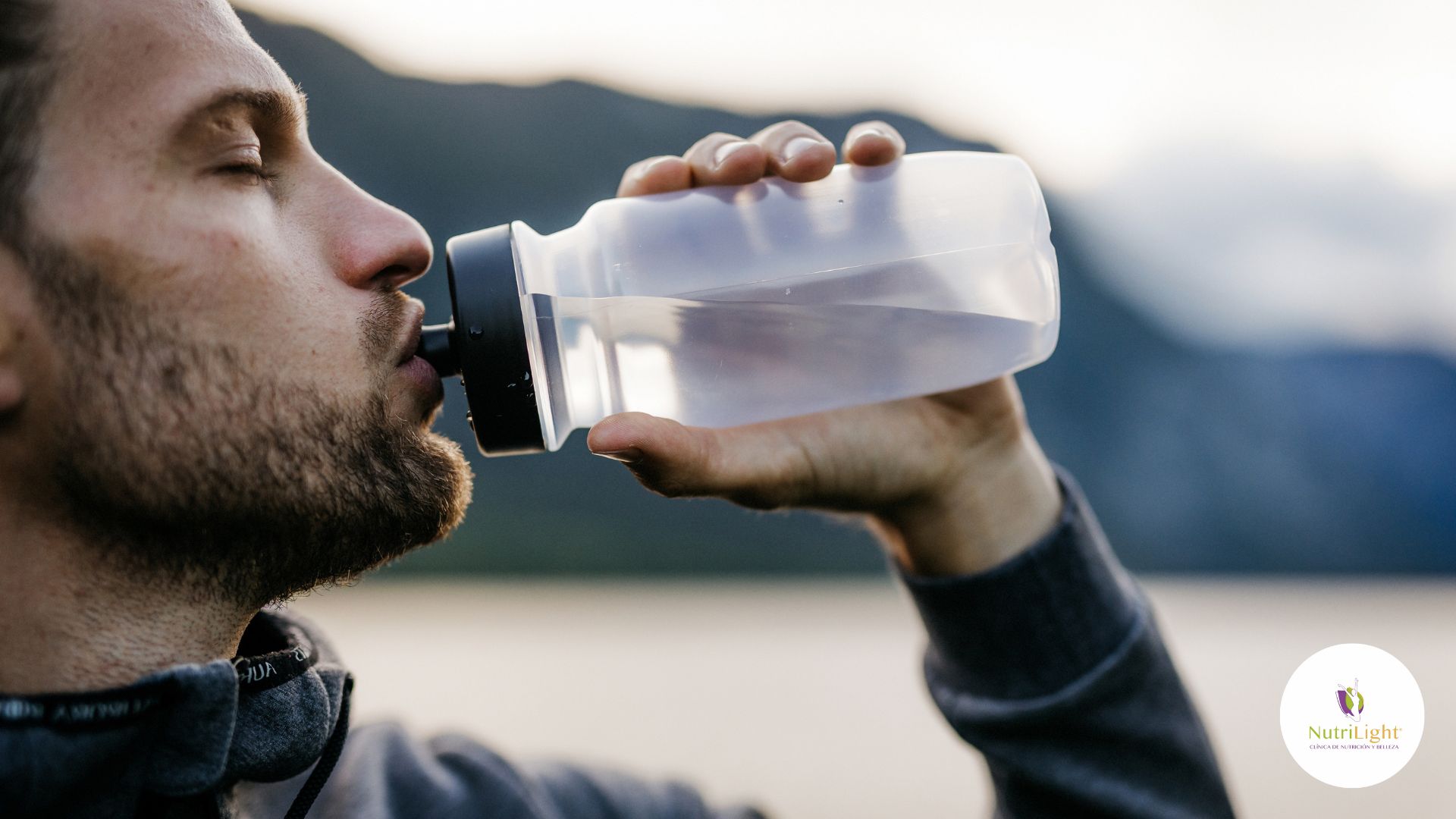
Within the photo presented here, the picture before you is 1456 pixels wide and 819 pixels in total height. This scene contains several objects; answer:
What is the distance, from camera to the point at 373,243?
3.66ft

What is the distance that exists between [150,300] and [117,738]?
39cm

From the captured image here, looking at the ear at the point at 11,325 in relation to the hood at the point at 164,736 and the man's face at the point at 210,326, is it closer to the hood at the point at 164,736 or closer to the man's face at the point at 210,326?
the man's face at the point at 210,326

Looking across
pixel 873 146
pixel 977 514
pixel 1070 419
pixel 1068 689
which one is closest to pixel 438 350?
pixel 873 146

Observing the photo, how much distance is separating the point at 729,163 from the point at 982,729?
0.76 meters

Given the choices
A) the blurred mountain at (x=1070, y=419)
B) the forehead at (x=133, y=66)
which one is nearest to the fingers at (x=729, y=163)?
the forehead at (x=133, y=66)

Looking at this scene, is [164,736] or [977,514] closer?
[164,736]

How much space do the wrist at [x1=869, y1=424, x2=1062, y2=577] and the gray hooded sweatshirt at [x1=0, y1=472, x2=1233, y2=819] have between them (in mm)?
31

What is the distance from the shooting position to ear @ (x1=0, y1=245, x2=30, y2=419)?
96cm

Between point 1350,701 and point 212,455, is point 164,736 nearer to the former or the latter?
point 212,455

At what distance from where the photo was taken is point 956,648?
1.38 metres

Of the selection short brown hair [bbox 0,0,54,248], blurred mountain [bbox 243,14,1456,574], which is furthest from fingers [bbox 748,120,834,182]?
blurred mountain [bbox 243,14,1456,574]

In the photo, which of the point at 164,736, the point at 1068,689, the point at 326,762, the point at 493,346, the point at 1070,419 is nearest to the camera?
the point at 164,736

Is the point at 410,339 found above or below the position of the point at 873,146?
below

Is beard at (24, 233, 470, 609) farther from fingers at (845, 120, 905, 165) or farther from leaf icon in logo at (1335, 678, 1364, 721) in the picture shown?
leaf icon in logo at (1335, 678, 1364, 721)
